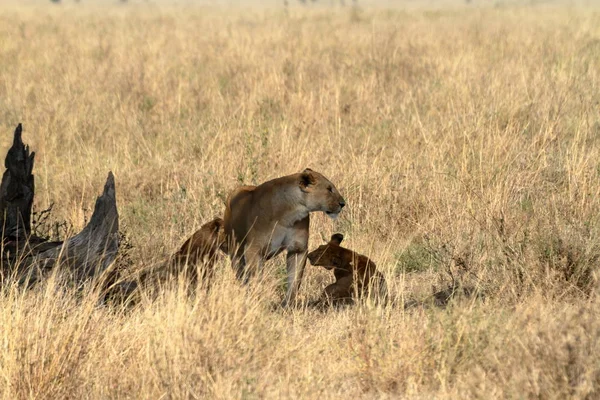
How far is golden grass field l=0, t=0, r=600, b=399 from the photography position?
4.38 m

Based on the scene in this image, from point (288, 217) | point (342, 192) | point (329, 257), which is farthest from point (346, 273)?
point (342, 192)

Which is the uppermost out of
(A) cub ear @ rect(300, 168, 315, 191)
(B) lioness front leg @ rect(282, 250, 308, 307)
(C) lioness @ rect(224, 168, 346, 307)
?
(A) cub ear @ rect(300, 168, 315, 191)

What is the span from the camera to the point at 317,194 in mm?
6281

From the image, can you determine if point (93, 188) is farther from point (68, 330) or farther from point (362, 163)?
point (68, 330)

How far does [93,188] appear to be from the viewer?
916cm

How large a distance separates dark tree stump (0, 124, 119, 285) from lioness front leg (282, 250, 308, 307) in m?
1.12

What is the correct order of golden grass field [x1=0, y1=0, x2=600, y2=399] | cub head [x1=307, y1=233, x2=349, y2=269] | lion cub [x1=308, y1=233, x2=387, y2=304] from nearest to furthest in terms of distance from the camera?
golden grass field [x1=0, y1=0, x2=600, y2=399] < lion cub [x1=308, y1=233, x2=387, y2=304] < cub head [x1=307, y1=233, x2=349, y2=269]

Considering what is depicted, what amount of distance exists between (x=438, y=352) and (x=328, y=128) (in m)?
6.01

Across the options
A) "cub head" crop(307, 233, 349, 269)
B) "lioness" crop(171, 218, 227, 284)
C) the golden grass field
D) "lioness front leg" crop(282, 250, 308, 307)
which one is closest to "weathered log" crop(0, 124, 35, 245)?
the golden grass field

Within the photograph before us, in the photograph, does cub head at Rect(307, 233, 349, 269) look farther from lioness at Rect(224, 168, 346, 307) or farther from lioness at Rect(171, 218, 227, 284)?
lioness at Rect(171, 218, 227, 284)

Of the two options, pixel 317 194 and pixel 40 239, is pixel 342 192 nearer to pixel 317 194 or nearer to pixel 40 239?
pixel 317 194

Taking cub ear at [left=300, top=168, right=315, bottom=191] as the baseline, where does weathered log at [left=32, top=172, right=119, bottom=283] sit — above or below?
below

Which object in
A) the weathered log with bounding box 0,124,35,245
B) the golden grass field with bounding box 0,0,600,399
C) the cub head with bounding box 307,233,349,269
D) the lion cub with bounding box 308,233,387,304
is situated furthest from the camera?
the cub head with bounding box 307,233,349,269

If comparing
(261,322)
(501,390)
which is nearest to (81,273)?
(261,322)
